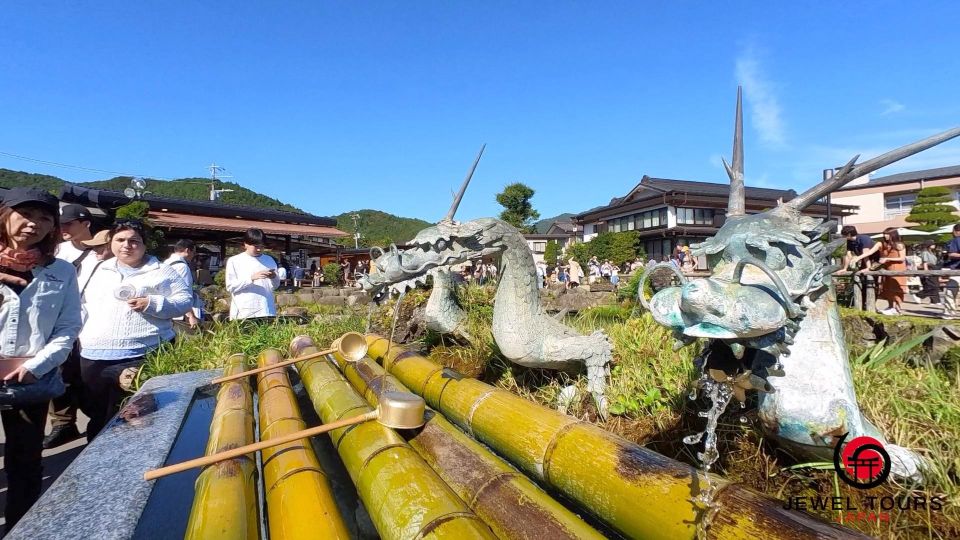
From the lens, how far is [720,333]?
1052mm

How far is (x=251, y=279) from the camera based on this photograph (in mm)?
5023

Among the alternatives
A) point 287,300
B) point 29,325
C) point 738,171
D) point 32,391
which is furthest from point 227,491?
point 287,300

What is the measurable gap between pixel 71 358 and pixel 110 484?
228 cm

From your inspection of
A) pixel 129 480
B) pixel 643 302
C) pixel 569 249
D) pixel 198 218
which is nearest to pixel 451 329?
pixel 129 480

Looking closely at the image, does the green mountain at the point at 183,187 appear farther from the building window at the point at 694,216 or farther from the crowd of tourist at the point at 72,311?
the crowd of tourist at the point at 72,311

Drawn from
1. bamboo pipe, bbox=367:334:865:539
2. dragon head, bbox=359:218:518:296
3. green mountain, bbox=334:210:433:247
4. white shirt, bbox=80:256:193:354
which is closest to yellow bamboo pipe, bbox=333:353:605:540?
bamboo pipe, bbox=367:334:865:539

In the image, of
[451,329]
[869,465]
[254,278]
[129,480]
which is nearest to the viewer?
[869,465]

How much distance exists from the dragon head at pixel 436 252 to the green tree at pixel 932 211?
24.5 meters

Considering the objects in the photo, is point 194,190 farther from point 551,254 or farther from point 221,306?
point 221,306

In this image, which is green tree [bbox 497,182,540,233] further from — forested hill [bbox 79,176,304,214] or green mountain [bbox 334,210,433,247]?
green mountain [bbox 334,210,433,247]

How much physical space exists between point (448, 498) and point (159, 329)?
3.24 m

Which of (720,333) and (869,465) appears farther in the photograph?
(869,465)

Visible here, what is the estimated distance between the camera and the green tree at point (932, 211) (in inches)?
759

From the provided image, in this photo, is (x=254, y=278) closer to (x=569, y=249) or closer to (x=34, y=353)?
(x=34, y=353)
